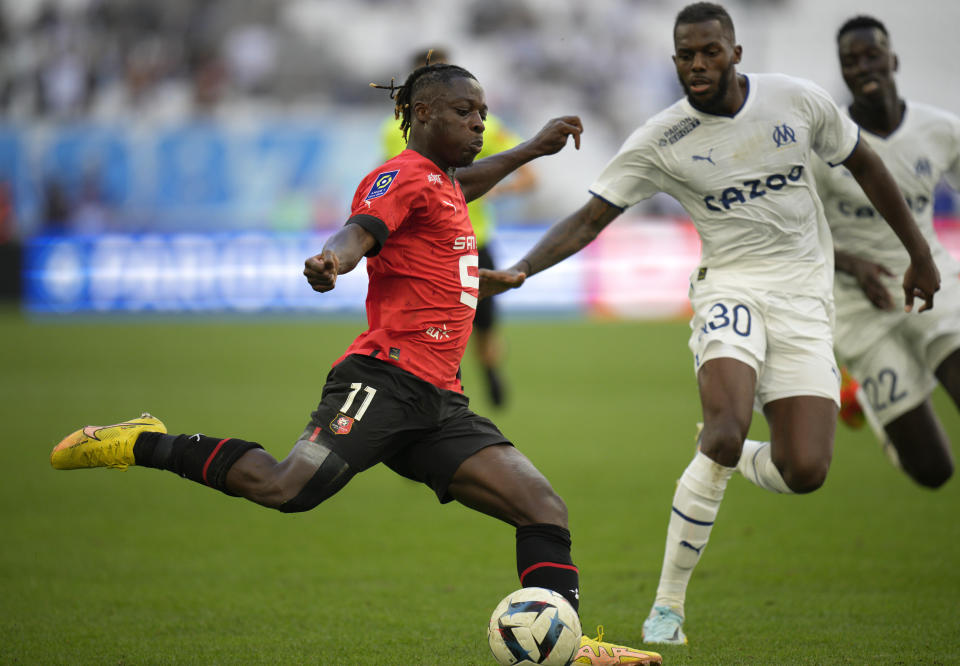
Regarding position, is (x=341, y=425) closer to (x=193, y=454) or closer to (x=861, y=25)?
(x=193, y=454)

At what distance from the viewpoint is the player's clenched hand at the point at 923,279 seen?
4.98m

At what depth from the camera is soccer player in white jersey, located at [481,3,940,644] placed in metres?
4.53

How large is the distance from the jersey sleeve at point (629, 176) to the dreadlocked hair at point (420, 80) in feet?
3.11

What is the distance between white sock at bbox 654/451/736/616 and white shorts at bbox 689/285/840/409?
443 millimetres

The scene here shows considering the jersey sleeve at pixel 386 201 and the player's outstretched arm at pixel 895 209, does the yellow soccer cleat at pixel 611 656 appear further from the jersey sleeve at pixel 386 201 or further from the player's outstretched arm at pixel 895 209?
the player's outstretched arm at pixel 895 209

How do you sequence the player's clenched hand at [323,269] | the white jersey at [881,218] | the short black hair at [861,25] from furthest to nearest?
the white jersey at [881,218]
the short black hair at [861,25]
the player's clenched hand at [323,269]

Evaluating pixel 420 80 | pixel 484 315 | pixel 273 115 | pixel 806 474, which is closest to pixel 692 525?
pixel 806 474

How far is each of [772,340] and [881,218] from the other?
148cm

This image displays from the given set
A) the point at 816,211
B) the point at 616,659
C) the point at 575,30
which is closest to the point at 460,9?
the point at 575,30

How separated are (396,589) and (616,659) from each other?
1.61 metres

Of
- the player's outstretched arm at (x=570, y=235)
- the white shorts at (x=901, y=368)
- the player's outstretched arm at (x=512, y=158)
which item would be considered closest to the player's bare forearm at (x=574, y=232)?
the player's outstretched arm at (x=570, y=235)

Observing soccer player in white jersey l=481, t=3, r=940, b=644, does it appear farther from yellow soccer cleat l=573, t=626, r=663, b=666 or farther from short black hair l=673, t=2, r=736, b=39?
yellow soccer cleat l=573, t=626, r=663, b=666

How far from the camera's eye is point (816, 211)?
5.01m

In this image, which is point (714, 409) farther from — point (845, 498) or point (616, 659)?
point (845, 498)
